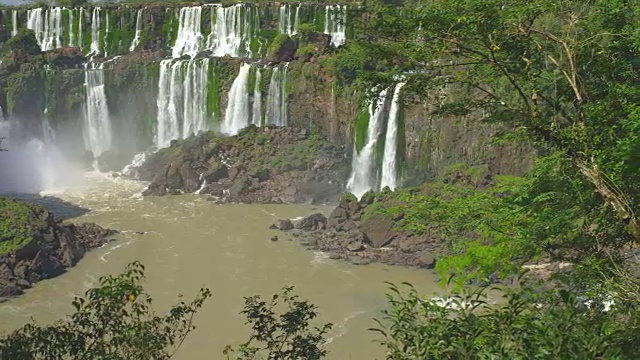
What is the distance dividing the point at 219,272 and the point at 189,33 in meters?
31.0

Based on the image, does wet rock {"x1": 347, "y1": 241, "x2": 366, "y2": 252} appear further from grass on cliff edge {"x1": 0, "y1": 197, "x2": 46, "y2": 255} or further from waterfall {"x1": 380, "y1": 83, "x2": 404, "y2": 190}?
grass on cliff edge {"x1": 0, "y1": 197, "x2": 46, "y2": 255}

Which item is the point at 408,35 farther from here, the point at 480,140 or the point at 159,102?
the point at 159,102

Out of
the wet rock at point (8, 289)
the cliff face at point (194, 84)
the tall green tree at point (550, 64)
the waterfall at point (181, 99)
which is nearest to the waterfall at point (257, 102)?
the cliff face at point (194, 84)

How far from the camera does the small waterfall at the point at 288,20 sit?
5047 cm

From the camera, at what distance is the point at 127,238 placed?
1181 inches

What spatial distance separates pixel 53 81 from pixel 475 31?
43465mm

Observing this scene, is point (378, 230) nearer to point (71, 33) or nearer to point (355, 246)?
point (355, 246)

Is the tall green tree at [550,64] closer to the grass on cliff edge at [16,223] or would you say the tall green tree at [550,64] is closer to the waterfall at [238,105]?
the grass on cliff edge at [16,223]

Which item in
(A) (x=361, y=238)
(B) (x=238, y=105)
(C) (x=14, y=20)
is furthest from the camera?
(C) (x=14, y=20)

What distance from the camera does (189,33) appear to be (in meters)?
52.7

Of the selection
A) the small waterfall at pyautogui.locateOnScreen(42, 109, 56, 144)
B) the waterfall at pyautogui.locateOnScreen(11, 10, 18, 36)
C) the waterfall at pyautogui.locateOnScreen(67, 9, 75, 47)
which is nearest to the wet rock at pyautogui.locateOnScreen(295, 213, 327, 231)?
the small waterfall at pyautogui.locateOnScreen(42, 109, 56, 144)

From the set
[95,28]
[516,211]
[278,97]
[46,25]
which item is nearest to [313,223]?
[278,97]

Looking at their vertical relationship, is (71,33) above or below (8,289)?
above

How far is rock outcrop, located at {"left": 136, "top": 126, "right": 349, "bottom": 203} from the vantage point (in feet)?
118
